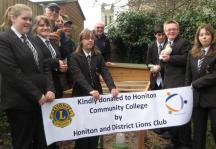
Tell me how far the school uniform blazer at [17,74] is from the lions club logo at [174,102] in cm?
199

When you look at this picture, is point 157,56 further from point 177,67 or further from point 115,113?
point 115,113

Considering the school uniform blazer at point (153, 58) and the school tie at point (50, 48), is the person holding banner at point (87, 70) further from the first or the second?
the school uniform blazer at point (153, 58)

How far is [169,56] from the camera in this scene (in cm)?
583

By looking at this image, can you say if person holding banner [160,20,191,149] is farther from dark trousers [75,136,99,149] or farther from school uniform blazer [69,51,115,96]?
dark trousers [75,136,99,149]

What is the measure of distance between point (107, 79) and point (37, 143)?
1405 mm

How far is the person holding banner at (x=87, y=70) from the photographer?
17.2ft

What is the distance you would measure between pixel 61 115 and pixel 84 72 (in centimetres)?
72

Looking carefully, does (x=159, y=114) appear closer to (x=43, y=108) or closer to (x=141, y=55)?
(x=43, y=108)

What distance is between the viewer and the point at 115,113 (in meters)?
5.31

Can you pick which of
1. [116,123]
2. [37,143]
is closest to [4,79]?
[37,143]

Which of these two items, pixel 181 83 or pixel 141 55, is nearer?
pixel 181 83


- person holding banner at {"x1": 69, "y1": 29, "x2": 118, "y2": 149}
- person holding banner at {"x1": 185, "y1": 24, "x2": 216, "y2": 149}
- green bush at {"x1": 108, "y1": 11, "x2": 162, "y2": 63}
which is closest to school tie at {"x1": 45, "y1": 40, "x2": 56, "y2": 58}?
person holding banner at {"x1": 69, "y1": 29, "x2": 118, "y2": 149}

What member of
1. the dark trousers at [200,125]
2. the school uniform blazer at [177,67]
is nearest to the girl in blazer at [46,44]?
the school uniform blazer at [177,67]

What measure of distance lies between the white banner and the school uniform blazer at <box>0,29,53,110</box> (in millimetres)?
461
